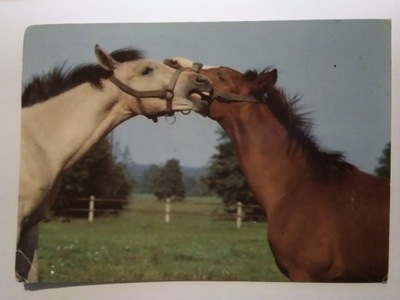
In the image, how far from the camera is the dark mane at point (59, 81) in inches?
30.8

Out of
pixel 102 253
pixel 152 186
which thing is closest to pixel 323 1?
pixel 152 186

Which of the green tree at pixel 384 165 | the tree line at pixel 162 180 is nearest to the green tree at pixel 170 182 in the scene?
the tree line at pixel 162 180

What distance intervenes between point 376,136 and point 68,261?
44 cm

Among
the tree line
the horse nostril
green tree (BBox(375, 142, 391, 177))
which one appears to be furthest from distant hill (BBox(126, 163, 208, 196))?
green tree (BBox(375, 142, 391, 177))

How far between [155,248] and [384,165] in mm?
316

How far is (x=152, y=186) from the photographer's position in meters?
0.76

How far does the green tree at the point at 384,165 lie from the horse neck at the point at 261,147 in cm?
10

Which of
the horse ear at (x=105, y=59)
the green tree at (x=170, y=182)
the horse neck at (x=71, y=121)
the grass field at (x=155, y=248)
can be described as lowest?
the grass field at (x=155, y=248)

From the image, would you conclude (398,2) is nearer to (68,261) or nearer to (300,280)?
(300,280)

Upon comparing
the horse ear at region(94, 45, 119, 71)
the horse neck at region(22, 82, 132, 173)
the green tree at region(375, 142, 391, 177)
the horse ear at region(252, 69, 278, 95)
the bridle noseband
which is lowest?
the green tree at region(375, 142, 391, 177)

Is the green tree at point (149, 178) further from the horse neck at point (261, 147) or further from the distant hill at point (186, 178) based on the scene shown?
the horse neck at point (261, 147)

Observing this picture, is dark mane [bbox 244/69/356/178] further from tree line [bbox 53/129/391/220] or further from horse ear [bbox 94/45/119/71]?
horse ear [bbox 94/45/119/71]

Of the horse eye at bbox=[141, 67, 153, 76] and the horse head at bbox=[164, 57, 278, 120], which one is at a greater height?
the horse eye at bbox=[141, 67, 153, 76]

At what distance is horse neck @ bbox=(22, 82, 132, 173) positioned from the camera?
776mm
